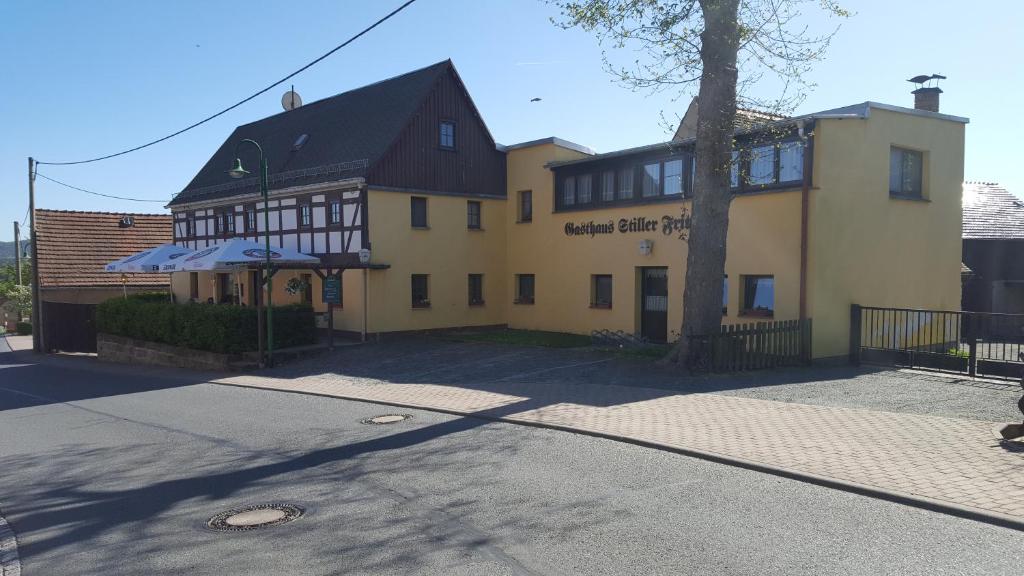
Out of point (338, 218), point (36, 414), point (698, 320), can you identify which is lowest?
point (36, 414)

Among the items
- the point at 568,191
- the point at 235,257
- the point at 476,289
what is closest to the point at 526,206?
the point at 568,191

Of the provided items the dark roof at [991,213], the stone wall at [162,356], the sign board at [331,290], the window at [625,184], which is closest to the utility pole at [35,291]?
the stone wall at [162,356]

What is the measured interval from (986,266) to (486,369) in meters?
21.7

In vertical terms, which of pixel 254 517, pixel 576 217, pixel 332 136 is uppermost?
pixel 332 136

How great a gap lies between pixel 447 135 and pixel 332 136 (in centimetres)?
430

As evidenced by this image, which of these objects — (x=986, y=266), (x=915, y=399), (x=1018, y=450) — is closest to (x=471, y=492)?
(x=1018, y=450)

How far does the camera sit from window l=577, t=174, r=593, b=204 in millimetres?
21219

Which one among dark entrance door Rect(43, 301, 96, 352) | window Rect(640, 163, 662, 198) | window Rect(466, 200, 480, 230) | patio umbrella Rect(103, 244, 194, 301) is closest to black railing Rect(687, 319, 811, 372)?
window Rect(640, 163, 662, 198)

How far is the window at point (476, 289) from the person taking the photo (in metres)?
23.5

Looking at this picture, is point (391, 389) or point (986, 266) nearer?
point (391, 389)

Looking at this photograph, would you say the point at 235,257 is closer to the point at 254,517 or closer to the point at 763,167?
the point at 763,167

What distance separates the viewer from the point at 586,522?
5.71 metres

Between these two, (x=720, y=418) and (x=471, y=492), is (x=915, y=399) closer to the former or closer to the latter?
(x=720, y=418)

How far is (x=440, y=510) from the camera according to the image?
6074 millimetres
